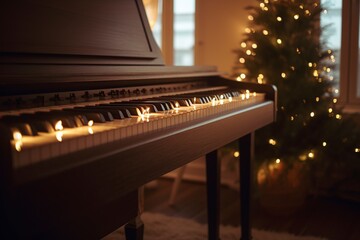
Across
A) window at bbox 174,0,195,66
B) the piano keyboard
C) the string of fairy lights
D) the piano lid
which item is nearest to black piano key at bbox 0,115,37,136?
the piano keyboard

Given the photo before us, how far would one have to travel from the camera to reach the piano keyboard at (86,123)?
625mm

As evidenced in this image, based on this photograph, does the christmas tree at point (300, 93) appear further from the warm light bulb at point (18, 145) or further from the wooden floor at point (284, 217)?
the warm light bulb at point (18, 145)

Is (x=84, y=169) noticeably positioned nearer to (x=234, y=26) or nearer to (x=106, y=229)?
(x=106, y=229)

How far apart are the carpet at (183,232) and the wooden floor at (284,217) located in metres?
0.10

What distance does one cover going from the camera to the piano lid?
98 centimetres

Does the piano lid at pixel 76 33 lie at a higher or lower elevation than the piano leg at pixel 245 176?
higher

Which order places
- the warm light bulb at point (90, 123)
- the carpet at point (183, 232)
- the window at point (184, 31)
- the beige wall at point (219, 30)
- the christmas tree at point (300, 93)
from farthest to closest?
the window at point (184, 31)
the beige wall at point (219, 30)
the christmas tree at point (300, 93)
the carpet at point (183, 232)
the warm light bulb at point (90, 123)

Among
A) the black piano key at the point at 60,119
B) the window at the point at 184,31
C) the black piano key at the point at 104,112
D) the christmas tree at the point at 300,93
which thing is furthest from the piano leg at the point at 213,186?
the window at the point at 184,31

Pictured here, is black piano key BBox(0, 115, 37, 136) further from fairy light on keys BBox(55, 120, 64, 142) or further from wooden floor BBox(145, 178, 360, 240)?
wooden floor BBox(145, 178, 360, 240)

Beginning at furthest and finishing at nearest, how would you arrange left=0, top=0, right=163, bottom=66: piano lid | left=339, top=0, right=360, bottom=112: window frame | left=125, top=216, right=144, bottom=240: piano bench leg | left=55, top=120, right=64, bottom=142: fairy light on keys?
left=339, top=0, right=360, bottom=112: window frame
left=125, top=216, right=144, bottom=240: piano bench leg
left=0, top=0, right=163, bottom=66: piano lid
left=55, top=120, right=64, bottom=142: fairy light on keys

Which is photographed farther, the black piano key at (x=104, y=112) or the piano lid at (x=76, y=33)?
the piano lid at (x=76, y=33)

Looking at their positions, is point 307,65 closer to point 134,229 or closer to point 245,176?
point 245,176

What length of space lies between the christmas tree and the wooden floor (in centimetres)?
28

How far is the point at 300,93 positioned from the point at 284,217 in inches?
29.4
